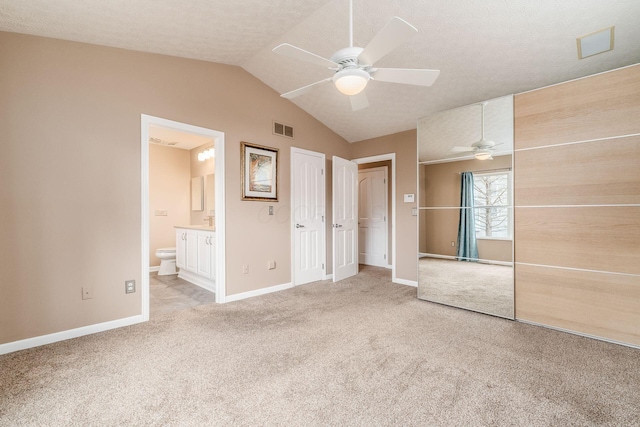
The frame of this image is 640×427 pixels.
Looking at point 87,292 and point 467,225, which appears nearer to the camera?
point 87,292

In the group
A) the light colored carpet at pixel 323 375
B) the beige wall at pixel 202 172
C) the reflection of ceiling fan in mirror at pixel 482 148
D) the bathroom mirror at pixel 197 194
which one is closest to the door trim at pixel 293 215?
the light colored carpet at pixel 323 375

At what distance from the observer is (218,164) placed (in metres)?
3.58

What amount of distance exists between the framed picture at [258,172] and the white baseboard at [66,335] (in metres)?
1.84

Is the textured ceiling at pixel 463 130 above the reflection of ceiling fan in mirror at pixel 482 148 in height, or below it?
above

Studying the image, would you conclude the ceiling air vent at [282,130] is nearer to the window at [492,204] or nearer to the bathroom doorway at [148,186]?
the bathroom doorway at [148,186]

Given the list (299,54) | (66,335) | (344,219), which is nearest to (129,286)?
(66,335)

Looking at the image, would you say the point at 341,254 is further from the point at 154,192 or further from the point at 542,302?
the point at 154,192

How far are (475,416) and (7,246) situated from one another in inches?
141

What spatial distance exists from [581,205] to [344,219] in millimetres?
2995

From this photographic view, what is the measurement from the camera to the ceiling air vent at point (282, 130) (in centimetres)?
414

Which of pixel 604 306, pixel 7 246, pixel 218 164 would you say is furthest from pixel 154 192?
pixel 604 306

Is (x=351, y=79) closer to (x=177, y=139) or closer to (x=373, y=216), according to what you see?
(x=177, y=139)

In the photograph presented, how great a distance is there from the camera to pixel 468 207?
338 centimetres

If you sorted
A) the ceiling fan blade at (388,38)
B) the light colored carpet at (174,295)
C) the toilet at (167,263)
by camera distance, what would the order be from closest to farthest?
1. the ceiling fan blade at (388,38)
2. the light colored carpet at (174,295)
3. the toilet at (167,263)
